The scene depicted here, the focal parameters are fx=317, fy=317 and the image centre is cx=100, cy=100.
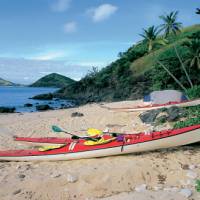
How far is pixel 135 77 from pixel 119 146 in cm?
4496

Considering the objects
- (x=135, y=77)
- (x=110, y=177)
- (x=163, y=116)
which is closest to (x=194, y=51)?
(x=163, y=116)

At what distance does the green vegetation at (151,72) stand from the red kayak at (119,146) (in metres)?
13.0

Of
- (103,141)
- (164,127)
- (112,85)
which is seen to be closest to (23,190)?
(103,141)

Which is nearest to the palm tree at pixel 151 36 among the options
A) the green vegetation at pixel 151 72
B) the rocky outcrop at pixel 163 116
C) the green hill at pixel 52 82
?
the green vegetation at pixel 151 72

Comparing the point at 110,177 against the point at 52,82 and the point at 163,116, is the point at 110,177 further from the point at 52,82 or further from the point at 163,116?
the point at 52,82

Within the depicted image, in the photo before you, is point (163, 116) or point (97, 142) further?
point (163, 116)

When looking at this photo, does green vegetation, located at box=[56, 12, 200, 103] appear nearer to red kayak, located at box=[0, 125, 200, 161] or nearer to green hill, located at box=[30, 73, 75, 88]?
red kayak, located at box=[0, 125, 200, 161]

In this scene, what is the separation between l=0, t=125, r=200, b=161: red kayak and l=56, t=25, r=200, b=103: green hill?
27.3 metres

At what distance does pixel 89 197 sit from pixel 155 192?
5.09 feet

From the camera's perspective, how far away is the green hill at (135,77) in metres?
39.8

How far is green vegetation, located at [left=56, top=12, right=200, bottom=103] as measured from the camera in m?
33.5

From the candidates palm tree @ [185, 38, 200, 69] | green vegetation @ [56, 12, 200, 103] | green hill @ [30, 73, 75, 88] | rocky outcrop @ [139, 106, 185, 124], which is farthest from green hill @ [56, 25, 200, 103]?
green hill @ [30, 73, 75, 88]

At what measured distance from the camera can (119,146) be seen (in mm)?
9648

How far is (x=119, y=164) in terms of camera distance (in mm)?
9094
